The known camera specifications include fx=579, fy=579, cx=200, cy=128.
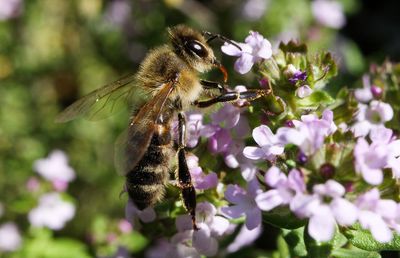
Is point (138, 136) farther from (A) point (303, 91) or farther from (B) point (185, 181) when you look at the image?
(A) point (303, 91)

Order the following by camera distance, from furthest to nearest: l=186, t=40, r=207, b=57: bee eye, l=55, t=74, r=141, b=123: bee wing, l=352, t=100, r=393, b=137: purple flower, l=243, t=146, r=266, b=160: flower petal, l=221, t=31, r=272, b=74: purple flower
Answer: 1. l=55, t=74, r=141, b=123: bee wing
2. l=352, t=100, r=393, b=137: purple flower
3. l=186, t=40, r=207, b=57: bee eye
4. l=221, t=31, r=272, b=74: purple flower
5. l=243, t=146, r=266, b=160: flower petal

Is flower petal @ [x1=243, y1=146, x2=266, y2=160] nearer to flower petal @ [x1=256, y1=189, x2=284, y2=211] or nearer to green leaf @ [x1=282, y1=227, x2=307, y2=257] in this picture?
flower petal @ [x1=256, y1=189, x2=284, y2=211]

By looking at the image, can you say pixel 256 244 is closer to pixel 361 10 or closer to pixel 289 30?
pixel 289 30

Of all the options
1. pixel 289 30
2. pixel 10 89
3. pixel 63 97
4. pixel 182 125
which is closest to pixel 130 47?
pixel 63 97

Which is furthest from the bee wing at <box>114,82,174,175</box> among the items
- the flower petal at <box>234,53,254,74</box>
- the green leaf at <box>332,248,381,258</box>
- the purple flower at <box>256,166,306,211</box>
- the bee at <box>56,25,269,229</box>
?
the green leaf at <box>332,248,381,258</box>

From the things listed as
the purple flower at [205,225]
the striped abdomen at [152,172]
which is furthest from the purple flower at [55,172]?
the purple flower at [205,225]

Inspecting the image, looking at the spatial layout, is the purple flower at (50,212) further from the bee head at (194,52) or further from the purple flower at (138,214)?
the bee head at (194,52)
